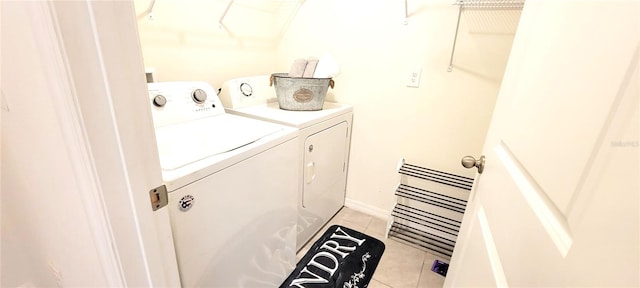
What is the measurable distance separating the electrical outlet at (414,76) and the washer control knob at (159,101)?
1.49m

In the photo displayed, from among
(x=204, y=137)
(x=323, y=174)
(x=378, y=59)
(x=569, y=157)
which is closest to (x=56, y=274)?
(x=204, y=137)

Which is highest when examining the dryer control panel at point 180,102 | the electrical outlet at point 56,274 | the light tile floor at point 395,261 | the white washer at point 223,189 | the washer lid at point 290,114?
the dryer control panel at point 180,102

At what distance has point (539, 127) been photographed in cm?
56

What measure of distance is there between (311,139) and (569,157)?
1232 millimetres

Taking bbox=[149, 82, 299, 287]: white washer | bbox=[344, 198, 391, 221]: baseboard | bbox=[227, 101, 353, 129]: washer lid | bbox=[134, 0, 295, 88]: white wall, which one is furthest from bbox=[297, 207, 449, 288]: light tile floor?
bbox=[134, 0, 295, 88]: white wall

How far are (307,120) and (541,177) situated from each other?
1.13 m

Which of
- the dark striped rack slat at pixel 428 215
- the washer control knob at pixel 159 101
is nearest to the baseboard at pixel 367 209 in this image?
the dark striped rack slat at pixel 428 215

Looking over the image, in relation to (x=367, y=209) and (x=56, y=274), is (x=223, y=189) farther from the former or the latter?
(x=367, y=209)

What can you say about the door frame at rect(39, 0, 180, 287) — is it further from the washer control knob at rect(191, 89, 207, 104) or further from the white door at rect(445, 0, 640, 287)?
the washer control knob at rect(191, 89, 207, 104)

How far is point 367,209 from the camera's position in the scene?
7.47 ft

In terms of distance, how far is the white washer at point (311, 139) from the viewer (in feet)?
5.17

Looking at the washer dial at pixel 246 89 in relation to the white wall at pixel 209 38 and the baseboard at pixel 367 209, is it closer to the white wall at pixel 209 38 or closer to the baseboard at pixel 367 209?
the white wall at pixel 209 38

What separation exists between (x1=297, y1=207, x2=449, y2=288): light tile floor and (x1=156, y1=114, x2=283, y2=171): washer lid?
39.2 inches

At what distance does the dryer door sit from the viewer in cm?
165
